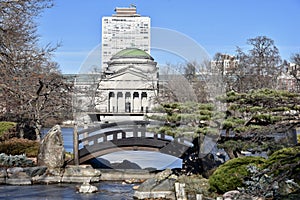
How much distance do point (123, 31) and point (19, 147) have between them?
2995 inches

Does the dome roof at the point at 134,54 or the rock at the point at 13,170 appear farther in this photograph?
the dome roof at the point at 134,54

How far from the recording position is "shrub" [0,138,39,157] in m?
16.7

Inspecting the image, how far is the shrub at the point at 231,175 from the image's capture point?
29.4 feet

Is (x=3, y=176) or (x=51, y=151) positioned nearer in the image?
(x=3, y=176)

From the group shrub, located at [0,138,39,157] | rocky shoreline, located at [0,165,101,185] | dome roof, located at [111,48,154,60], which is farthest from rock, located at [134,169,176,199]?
dome roof, located at [111,48,154,60]

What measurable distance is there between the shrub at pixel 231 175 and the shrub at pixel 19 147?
9.39 metres

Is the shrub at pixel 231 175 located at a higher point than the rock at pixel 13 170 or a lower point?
higher

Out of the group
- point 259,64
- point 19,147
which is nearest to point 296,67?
point 259,64

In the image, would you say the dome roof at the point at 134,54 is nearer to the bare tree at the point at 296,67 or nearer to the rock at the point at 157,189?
the bare tree at the point at 296,67

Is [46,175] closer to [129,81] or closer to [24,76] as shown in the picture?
[24,76]

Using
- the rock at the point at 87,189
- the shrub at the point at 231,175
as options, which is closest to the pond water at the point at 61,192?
the rock at the point at 87,189

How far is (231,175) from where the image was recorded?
905cm

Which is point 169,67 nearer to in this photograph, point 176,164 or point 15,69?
point 176,164

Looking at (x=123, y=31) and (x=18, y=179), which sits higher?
(x=123, y=31)
